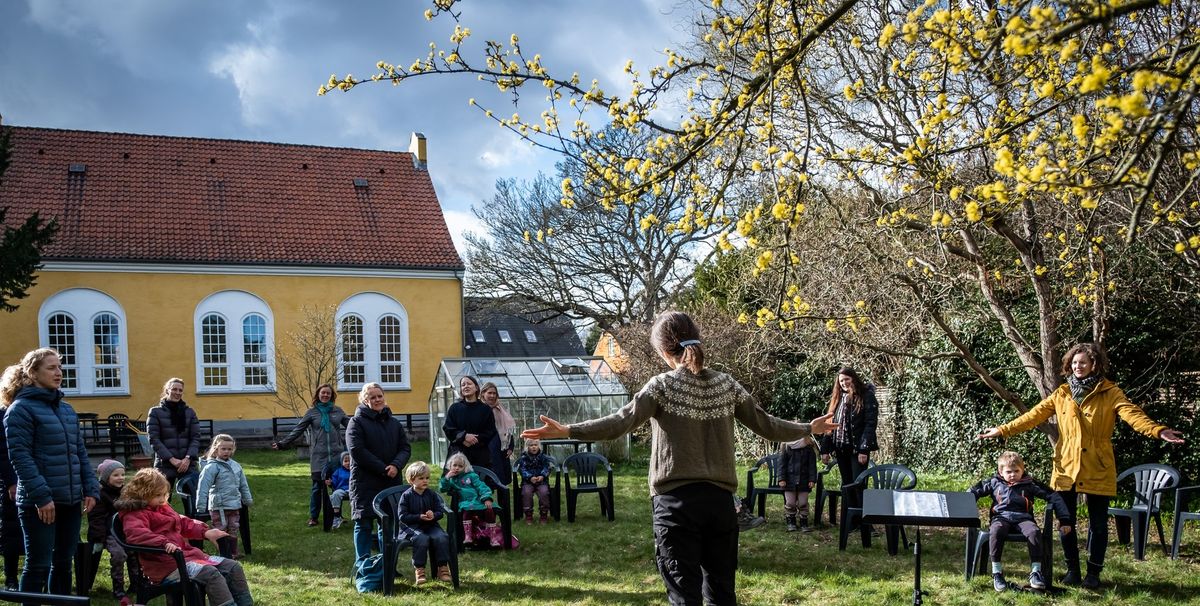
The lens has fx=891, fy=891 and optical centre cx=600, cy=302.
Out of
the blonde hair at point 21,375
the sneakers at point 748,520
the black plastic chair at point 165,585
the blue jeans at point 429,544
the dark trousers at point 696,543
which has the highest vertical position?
the blonde hair at point 21,375

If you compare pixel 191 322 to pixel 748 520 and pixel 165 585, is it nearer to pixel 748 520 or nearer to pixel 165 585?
pixel 748 520

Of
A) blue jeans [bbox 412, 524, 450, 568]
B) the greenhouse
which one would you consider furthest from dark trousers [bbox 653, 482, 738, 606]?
the greenhouse

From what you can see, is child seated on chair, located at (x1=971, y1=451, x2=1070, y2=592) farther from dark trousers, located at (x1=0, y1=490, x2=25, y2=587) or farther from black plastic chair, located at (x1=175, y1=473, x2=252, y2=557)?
dark trousers, located at (x1=0, y1=490, x2=25, y2=587)

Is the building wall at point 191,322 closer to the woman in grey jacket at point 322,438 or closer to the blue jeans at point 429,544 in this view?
the woman in grey jacket at point 322,438

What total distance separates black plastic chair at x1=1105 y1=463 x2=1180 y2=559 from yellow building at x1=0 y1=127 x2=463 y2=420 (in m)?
20.2

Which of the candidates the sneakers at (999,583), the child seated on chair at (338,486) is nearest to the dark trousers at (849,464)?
the sneakers at (999,583)

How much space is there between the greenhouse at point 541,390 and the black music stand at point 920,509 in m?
10.1

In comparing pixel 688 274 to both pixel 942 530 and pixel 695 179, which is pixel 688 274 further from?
pixel 695 179

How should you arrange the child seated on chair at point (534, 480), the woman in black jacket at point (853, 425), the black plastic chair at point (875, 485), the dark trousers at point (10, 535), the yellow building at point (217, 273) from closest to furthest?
the dark trousers at point (10, 535) → the black plastic chair at point (875, 485) → the woman in black jacket at point (853, 425) → the child seated on chair at point (534, 480) → the yellow building at point (217, 273)

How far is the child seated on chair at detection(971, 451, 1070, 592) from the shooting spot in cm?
640

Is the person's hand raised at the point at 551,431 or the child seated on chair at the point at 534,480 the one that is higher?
the person's hand raised at the point at 551,431

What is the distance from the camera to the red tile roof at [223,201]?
24.5 meters

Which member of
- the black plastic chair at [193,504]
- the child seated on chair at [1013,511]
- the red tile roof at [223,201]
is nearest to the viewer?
the child seated on chair at [1013,511]

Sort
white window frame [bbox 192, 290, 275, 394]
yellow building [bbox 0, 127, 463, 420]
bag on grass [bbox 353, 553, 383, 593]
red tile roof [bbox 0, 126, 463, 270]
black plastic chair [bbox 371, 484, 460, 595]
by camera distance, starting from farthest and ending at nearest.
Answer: white window frame [bbox 192, 290, 275, 394], red tile roof [bbox 0, 126, 463, 270], yellow building [bbox 0, 127, 463, 420], bag on grass [bbox 353, 553, 383, 593], black plastic chair [bbox 371, 484, 460, 595]
